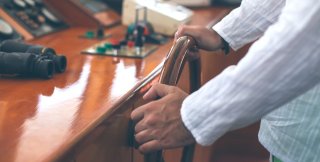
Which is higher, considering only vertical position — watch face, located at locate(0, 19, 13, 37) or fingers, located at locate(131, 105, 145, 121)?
fingers, located at locate(131, 105, 145, 121)

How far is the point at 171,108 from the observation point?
2.20 ft

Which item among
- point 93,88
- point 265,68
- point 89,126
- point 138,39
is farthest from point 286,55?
point 138,39

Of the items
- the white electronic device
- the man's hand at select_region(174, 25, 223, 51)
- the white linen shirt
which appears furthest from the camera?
the white electronic device

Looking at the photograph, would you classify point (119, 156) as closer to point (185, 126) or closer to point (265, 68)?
point (185, 126)

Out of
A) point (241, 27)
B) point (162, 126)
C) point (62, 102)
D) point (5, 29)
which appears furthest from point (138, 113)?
point (5, 29)

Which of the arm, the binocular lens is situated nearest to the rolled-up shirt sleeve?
the arm

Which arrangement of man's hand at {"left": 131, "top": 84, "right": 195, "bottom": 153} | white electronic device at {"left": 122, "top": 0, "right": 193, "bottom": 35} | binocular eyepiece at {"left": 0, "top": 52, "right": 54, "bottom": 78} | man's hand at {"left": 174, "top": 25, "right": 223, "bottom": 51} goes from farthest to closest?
white electronic device at {"left": 122, "top": 0, "right": 193, "bottom": 35}, man's hand at {"left": 174, "top": 25, "right": 223, "bottom": 51}, binocular eyepiece at {"left": 0, "top": 52, "right": 54, "bottom": 78}, man's hand at {"left": 131, "top": 84, "right": 195, "bottom": 153}

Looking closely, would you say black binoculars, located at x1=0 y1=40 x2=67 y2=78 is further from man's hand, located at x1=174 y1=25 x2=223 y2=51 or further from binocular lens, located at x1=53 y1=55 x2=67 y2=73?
man's hand, located at x1=174 y1=25 x2=223 y2=51

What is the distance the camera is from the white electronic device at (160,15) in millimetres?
1538

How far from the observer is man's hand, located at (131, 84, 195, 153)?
664 mm

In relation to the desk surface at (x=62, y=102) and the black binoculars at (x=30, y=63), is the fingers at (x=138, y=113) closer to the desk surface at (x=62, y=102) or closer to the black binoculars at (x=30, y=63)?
the desk surface at (x=62, y=102)

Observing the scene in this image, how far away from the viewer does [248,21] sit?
3.43 ft

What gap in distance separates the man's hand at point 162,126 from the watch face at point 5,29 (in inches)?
24.5

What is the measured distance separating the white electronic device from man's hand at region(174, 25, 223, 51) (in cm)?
49
